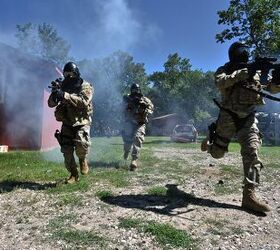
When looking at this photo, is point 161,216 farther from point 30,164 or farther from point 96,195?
point 30,164

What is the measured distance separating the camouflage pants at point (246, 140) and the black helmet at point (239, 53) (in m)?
0.71

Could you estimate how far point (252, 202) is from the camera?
5.14m

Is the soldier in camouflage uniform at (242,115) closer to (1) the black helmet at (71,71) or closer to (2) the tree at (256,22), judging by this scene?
(1) the black helmet at (71,71)

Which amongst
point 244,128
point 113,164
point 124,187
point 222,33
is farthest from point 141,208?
point 222,33

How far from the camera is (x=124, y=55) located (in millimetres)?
71188

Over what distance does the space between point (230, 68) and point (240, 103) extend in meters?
0.49

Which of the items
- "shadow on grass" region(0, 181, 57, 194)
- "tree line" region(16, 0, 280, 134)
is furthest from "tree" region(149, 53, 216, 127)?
"shadow on grass" region(0, 181, 57, 194)

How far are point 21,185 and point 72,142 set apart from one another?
988 mm

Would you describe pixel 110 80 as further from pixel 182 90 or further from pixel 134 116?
pixel 134 116

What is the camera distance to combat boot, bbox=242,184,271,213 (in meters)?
5.07

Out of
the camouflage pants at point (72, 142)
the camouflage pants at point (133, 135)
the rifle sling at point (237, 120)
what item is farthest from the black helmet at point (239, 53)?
the camouflage pants at point (133, 135)

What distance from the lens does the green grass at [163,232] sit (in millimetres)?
4102

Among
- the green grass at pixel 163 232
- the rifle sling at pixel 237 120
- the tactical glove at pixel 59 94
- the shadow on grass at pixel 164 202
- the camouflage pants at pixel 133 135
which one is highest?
Answer: the tactical glove at pixel 59 94

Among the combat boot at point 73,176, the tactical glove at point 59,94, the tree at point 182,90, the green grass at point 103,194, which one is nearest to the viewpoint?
the green grass at point 103,194
